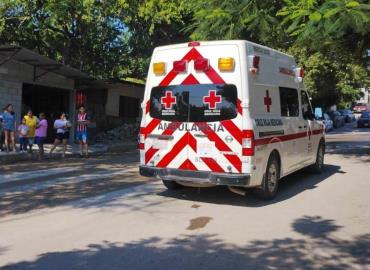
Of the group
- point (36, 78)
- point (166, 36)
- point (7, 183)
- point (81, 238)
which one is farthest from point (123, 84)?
point (81, 238)

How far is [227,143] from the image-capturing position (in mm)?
8602

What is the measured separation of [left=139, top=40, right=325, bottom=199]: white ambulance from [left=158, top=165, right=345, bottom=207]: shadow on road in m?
0.25

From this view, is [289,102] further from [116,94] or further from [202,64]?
[116,94]

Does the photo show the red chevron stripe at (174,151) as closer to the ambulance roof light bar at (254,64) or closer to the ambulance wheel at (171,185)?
the ambulance wheel at (171,185)

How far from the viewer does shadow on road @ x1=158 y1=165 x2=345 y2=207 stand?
9219 mm

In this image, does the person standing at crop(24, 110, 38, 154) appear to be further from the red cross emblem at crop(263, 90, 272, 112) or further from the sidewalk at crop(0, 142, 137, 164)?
the red cross emblem at crop(263, 90, 272, 112)

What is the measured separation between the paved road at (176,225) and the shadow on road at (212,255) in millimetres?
11

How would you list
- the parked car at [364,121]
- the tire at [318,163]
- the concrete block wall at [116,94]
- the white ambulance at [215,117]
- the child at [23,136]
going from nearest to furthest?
the white ambulance at [215,117]
the tire at [318,163]
the child at [23,136]
the concrete block wall at [116,94]
the parked car at [364,121]

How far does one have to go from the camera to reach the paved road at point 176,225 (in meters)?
5.81

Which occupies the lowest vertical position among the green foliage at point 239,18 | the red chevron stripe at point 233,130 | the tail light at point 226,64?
the red chevron stripe at point 233,130

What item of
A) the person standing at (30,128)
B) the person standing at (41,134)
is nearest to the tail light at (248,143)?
the person standing at (41,134)

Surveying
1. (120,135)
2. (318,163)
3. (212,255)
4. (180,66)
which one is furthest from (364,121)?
(212,255)

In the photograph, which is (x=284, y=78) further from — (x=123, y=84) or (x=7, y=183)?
(x=123, y=84)

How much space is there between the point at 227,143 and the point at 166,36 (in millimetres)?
18729
